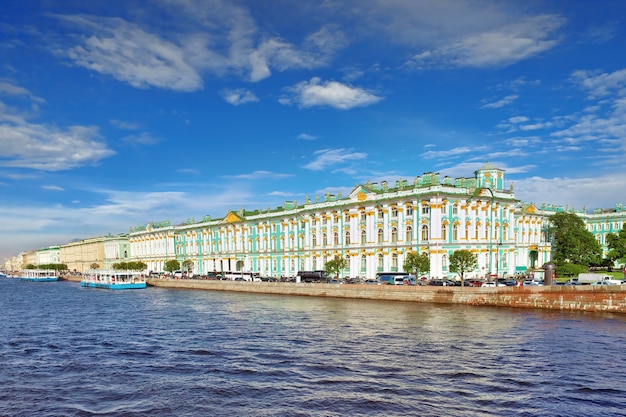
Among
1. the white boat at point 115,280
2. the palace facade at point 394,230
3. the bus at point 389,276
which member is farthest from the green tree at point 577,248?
the white boat at point 115,280

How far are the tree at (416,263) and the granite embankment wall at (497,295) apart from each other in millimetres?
5660

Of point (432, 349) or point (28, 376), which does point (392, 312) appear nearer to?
point (432, 349)

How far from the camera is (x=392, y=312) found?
4141 centimetres

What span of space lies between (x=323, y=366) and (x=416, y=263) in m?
34.8

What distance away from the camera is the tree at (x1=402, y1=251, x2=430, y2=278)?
55.4 metres

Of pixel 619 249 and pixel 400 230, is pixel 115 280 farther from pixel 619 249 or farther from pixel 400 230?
pixel 619 249

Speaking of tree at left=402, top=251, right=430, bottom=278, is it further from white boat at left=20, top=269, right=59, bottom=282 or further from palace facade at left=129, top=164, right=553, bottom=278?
white boat at left=20, top=269, right=59, bottom=282

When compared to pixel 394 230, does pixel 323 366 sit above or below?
below

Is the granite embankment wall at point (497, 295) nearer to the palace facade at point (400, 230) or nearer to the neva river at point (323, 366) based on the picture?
the neva river at point (323, 366)

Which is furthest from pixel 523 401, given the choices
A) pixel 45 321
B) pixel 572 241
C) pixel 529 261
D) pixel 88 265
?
pixel 88 265

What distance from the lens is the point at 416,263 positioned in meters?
55.5

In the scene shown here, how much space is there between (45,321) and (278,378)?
29841 millimetres

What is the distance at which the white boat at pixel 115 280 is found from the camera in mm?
90988

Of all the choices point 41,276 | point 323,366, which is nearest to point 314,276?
point 323,366
